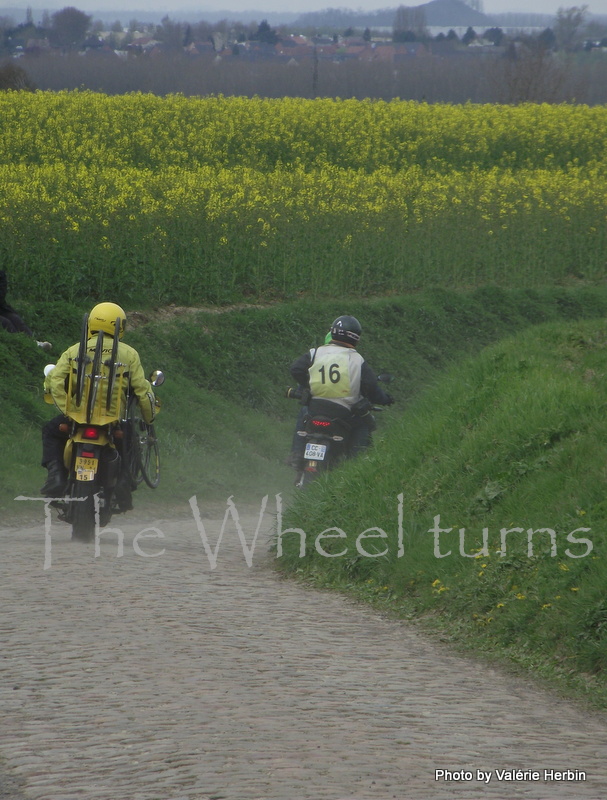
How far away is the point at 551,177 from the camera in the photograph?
3212cm

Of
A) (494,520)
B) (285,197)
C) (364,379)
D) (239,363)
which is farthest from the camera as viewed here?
(285,197)

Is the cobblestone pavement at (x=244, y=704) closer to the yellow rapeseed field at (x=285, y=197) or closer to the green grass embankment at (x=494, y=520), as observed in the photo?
the green grass embankment at (x=494, y=520)

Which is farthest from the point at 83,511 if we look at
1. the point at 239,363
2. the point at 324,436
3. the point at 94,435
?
the point at 239,363

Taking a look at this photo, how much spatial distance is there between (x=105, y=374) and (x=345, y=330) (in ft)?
9.75

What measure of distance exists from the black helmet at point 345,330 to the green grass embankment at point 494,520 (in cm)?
97

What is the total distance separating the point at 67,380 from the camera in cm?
996

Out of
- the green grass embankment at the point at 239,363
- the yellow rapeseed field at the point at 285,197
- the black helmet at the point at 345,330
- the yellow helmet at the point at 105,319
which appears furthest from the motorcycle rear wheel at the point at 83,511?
the yellow rapeseed field at the point at 285,197

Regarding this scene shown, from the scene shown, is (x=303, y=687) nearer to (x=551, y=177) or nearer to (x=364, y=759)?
(x=364, y=759)

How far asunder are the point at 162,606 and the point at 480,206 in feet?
71.0

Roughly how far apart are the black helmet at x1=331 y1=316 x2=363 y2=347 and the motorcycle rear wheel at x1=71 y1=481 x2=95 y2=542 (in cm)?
319

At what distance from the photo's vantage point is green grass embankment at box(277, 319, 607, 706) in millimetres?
7363

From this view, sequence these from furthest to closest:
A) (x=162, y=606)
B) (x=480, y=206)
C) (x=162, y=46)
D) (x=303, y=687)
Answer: (x=162, y=46) → (x=480, y=206) → (x=162, y=606) → (x=303, y=687)

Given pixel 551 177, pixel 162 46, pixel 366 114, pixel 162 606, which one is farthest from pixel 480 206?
pixel 162 46

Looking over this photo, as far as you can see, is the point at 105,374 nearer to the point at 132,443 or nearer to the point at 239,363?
the point at 132,443
